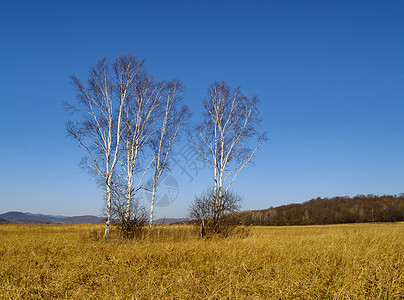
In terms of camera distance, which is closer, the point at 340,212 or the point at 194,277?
the point at 194,277

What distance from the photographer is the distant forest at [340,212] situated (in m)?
81.9

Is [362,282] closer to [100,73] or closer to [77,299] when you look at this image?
[77,299]

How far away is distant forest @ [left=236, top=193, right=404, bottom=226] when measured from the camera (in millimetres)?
81938

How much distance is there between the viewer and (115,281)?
3.41 meters

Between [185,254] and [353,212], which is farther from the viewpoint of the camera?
[353,212]

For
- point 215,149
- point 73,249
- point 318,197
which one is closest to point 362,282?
point 73,249

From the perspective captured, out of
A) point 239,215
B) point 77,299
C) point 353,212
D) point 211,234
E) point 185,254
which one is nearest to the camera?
point 77,299

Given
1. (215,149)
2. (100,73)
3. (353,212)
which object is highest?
(100,73)

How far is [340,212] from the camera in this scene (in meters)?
91.3

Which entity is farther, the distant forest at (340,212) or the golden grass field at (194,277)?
the distant forest at (340,212)

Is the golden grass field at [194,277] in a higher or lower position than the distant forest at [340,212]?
higher

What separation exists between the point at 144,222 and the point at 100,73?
7808 millimetres

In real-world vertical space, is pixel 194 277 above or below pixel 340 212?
above

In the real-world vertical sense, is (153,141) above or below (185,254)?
above
